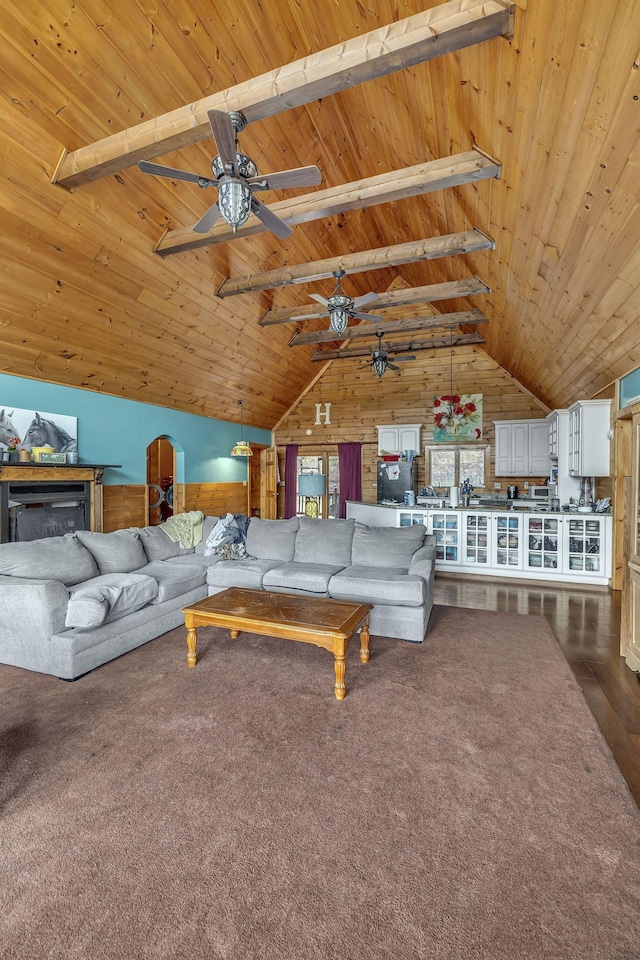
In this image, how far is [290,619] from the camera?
3.03 metres

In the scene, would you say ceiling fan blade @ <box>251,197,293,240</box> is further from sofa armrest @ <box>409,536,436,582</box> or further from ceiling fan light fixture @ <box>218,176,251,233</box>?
sofa armrest @ <box>409,536,436,582</box>

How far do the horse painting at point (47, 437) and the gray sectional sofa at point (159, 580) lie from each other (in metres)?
1.49

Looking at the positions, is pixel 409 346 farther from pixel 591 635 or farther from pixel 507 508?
pixel 591 635

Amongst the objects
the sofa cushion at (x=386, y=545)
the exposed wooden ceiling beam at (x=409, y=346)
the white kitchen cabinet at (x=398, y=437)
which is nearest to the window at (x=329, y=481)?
the white kitchen cabinet at (x=398, y=437)

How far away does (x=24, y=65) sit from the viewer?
2676mm

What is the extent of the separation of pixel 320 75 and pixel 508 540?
212 inches

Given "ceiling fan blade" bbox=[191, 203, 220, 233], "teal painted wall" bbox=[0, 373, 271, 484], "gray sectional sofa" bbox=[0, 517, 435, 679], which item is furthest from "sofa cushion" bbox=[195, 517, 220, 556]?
"ceiling fan blade" bbox=[191, 203, 220, 233]

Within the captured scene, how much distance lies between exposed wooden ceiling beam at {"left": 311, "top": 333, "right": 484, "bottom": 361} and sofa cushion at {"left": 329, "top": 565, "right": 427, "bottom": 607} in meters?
5.37

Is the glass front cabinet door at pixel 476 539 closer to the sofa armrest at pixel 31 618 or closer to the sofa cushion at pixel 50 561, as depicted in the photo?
the sofa cushion at pixel 50 561

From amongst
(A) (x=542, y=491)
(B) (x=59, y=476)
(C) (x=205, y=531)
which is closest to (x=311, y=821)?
(C) (x=205, y=531)

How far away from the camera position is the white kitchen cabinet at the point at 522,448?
7992 mm

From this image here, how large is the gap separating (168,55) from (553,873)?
4.72 meters

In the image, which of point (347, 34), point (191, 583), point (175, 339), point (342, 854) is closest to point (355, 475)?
point (175, 339)

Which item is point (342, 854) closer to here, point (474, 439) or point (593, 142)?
point (593, 142)
